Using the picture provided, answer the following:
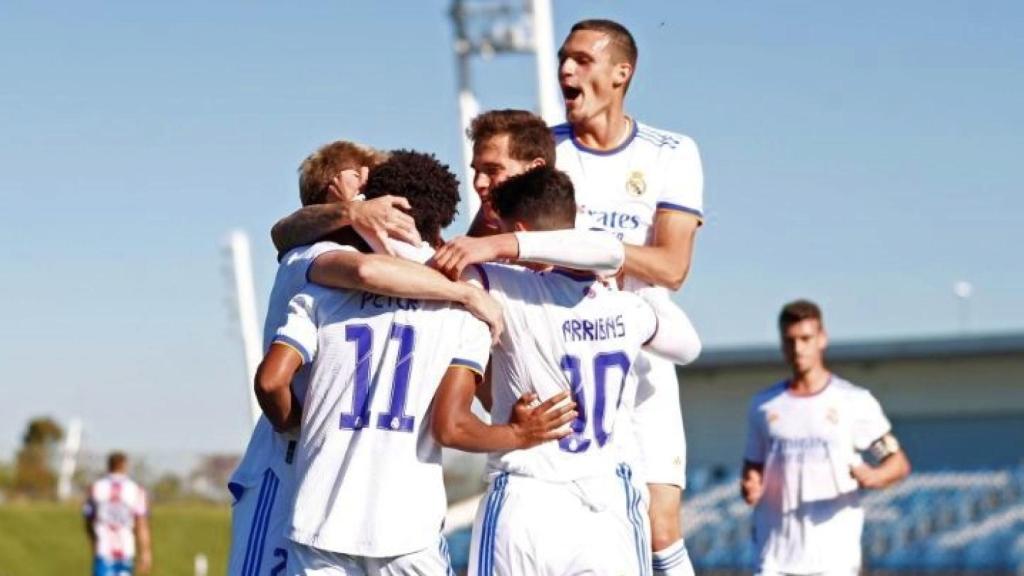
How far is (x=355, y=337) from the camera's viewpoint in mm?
6289

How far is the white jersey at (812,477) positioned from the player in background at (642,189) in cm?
372

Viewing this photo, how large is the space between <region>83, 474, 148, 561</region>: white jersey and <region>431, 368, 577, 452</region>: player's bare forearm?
59.8 ft

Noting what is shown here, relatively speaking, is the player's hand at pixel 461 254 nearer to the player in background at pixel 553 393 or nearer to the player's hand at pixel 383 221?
the player's hand at pixel 383 221

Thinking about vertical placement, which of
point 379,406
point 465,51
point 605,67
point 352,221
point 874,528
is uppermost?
point 465,51

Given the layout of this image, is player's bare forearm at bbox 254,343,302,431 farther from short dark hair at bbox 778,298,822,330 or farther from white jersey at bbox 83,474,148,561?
white jersey at bbox 83,474,148,561

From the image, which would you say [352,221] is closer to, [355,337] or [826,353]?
[355,337]

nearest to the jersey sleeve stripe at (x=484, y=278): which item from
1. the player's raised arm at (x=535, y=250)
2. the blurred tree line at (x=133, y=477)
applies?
the player's raised arm at (x=535, y=250)

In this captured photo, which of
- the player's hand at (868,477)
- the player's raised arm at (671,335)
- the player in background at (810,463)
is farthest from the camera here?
the player in background at (810,463)

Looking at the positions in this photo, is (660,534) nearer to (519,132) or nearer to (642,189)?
(642,189)

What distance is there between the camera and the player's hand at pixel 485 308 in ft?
20.8

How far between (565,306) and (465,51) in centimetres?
2747

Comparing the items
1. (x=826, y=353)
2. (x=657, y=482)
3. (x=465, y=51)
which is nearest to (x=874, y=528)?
(x=826, y=353)

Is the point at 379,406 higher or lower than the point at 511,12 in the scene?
lower

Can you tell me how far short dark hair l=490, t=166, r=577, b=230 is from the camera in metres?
6.64
